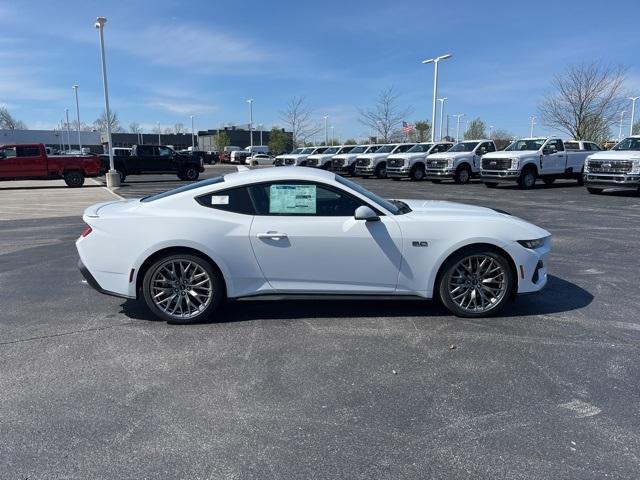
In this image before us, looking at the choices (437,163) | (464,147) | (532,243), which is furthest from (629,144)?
(532,243)

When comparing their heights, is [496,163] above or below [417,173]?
above

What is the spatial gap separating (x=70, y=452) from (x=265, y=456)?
3.59 ft

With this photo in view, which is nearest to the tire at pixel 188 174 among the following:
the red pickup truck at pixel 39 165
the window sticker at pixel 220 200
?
the red pickup truck at pixel 39 165

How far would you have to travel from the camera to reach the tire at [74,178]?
22.5 m

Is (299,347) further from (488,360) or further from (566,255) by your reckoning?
(566,255)

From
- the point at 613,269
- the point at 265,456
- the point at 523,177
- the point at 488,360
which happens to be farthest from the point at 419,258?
the point at 523,177

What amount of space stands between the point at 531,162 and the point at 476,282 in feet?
55.8

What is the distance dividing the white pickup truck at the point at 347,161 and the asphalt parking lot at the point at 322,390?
24.5 meters

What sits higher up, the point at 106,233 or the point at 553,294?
the point at 106,233

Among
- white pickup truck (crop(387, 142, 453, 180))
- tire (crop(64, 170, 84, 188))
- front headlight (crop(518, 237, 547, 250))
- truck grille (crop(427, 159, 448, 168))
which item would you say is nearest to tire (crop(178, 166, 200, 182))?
tire (crop(64, 170, 84, 188))

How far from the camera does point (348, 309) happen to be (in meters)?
5.01

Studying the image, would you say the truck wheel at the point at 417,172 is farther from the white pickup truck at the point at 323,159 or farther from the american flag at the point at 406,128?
the american flag at the point at 406,128

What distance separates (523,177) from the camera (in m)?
19.8

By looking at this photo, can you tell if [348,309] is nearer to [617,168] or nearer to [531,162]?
[617,168]
